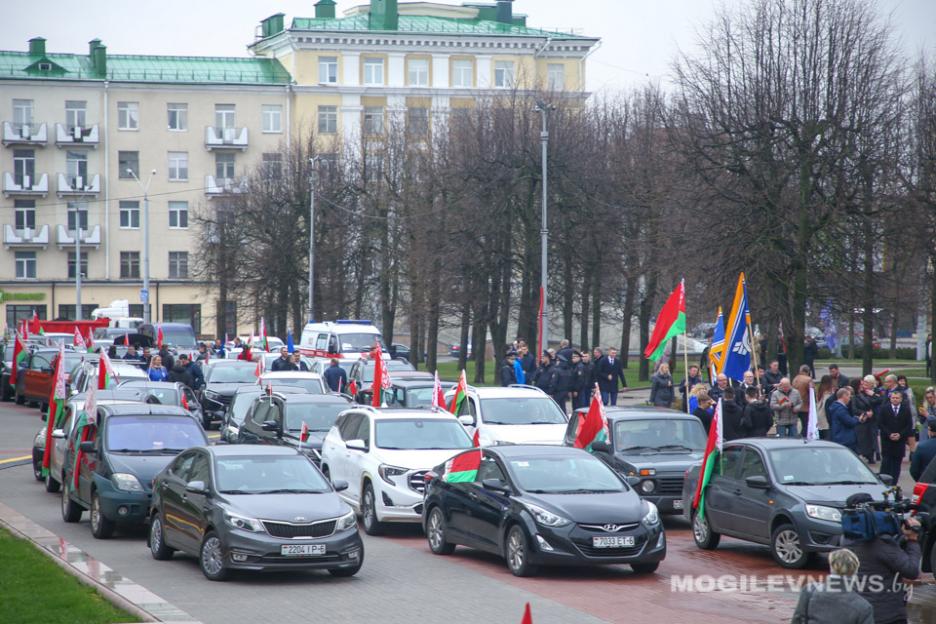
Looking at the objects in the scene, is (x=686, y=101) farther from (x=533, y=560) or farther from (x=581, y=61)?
(x=581, y=61)

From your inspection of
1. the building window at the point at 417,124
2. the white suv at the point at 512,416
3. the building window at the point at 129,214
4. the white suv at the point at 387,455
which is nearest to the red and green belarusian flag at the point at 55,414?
the white suv at the point at 387,455

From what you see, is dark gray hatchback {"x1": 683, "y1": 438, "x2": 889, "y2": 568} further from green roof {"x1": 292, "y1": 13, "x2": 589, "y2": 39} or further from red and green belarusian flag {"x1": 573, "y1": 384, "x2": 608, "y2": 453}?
green roof {"x1": 292, "y1": 13, "x2": 589, "y2": 39}

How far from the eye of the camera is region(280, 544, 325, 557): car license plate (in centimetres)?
1411

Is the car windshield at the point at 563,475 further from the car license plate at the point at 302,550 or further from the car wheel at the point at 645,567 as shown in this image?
the car license plate at the point at 302,550

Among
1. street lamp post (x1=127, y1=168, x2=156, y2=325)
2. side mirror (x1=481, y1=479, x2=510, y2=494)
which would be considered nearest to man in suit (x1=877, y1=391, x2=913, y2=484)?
side mirror (x1=481, y1=479, x2=510, y2=494)

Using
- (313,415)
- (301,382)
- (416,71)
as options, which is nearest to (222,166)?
(416,71)

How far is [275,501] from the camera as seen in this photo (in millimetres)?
14672

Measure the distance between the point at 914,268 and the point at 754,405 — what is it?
70.2ft

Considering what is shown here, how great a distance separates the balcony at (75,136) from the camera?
84.9 meters

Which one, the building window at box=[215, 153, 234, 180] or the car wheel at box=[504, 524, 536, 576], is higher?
the building window at box=[215, 153, 234, 180]

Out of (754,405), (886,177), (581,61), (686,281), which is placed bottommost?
(754,405)

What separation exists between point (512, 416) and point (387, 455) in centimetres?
521

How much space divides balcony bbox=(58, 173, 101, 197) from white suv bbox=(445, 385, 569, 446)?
66245 mm

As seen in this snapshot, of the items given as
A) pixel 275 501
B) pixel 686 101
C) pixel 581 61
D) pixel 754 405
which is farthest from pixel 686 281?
pixel 581 61
